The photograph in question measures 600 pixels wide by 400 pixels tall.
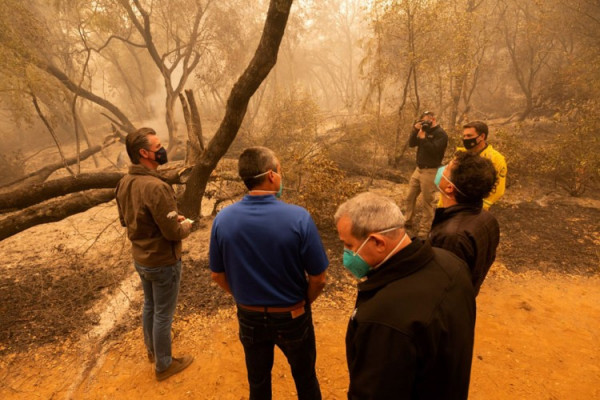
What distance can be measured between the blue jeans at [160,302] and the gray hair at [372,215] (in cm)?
211

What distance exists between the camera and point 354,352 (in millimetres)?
1300

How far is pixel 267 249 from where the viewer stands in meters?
1.93

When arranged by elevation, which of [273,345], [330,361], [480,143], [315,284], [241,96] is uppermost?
[241,96]

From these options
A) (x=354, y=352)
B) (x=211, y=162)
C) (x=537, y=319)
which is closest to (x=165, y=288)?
(x=354, y=352)

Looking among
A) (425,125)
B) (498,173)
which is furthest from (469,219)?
(425,125)

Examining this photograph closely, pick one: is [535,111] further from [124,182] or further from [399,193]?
[124,182]

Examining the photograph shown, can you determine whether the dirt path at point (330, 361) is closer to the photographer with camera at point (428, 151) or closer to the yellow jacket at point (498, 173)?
the yellow jacket at point (498, 173)

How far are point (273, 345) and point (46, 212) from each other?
190 inches

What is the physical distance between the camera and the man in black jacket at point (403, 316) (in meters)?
1.14

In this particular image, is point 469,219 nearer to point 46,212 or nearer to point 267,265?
point 267,265

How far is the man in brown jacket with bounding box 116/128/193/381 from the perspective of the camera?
2531 mm

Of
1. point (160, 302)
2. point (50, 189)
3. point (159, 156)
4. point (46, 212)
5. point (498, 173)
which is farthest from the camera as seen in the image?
point (50, 189)

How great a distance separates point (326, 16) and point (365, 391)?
32038 millimetres

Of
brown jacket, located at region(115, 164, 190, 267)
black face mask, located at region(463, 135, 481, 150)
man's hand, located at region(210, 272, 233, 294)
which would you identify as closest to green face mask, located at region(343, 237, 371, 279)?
man's hand, located at region(210, 272, 233, 294)
